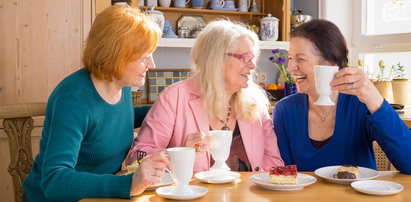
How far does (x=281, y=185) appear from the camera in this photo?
1419 millimetres

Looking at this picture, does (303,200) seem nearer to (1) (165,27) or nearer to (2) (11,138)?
(2) (11,138)

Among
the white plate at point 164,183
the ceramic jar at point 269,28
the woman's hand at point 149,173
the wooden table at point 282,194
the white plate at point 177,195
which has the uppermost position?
the ceramic jar at point 269,28

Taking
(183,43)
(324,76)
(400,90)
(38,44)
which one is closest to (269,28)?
(183,43)

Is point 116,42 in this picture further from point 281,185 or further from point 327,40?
point 327,40

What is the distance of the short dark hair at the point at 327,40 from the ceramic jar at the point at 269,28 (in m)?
1.94

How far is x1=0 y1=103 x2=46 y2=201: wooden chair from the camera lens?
191 centimetres

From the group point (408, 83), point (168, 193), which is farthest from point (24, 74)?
point (408, 83)

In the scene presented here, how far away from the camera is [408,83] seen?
3.43 meters

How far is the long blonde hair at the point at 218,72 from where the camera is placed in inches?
80.8

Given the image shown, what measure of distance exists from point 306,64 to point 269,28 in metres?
2.02

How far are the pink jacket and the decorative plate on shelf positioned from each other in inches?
77.5

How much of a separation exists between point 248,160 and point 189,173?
72 centimetres

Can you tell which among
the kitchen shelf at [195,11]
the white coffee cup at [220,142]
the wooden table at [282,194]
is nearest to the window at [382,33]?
the kitchen shelf at [195,11]

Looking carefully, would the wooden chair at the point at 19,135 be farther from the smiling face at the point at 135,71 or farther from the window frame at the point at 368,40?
the window frame at the point at 368,40
